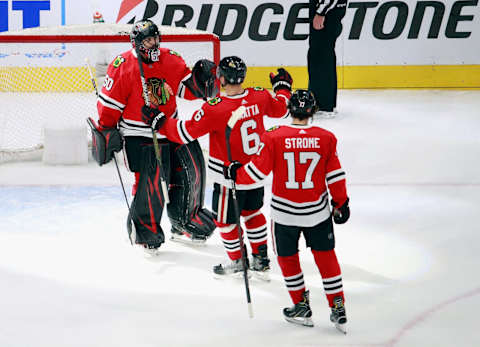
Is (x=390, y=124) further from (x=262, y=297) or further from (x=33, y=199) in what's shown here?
(x=262, y=297)

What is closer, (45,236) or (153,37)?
(153,37)

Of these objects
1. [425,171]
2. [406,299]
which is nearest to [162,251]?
[406,299]

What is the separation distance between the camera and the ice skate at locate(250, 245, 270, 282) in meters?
3.77

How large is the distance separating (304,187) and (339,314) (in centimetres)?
51

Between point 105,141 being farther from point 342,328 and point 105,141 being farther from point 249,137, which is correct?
point 342,328

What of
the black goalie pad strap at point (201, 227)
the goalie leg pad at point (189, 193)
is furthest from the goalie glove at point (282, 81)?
the black goalie pad strap at point (201, 227)

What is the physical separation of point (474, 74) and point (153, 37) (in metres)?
6.67

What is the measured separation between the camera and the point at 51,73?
827cm

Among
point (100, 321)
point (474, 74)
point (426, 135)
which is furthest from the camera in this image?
point (474, 74)

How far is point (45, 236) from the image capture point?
450cm

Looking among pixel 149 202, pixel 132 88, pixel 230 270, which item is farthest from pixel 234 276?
pixel 132 88

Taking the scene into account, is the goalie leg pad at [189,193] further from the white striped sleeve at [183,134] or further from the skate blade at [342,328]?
the skate blade at [342,328]

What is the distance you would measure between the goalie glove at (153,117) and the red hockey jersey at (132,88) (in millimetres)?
191

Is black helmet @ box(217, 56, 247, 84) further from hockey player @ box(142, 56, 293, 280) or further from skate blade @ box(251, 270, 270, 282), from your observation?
skate blade @ box(251, 270, 270, 282)
